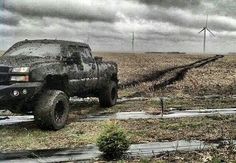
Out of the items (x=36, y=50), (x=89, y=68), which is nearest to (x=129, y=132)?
(x=36, y=50)

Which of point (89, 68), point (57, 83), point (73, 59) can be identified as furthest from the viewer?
point (89, 68)

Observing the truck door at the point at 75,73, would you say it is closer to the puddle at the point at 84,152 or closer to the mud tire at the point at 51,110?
the mud tire at the point at 51,110

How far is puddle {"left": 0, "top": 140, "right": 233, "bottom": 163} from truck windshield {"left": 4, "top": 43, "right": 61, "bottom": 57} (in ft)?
12.4

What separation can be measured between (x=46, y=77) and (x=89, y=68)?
270cm

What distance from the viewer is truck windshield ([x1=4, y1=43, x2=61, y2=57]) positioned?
45.0ft

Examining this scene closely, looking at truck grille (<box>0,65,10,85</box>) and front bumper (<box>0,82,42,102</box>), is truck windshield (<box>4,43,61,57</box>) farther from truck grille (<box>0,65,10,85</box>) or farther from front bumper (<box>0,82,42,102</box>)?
front bumper (<box>0,82,42,102</box>)

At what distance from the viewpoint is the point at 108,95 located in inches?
687

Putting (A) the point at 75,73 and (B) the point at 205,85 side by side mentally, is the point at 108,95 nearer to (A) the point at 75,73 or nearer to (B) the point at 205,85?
(A) the point at 75,73

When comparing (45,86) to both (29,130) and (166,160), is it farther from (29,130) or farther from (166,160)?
(166,160)

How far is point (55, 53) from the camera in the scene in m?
13.8

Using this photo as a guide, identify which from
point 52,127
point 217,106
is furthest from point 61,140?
point 217,106

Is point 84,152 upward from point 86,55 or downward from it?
downward

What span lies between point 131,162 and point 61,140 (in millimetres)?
2707

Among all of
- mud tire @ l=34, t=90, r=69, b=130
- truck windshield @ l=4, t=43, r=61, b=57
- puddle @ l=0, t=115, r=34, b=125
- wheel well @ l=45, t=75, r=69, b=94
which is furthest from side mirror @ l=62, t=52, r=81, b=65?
puddle @ l=0, t=115, r=34, b=125
